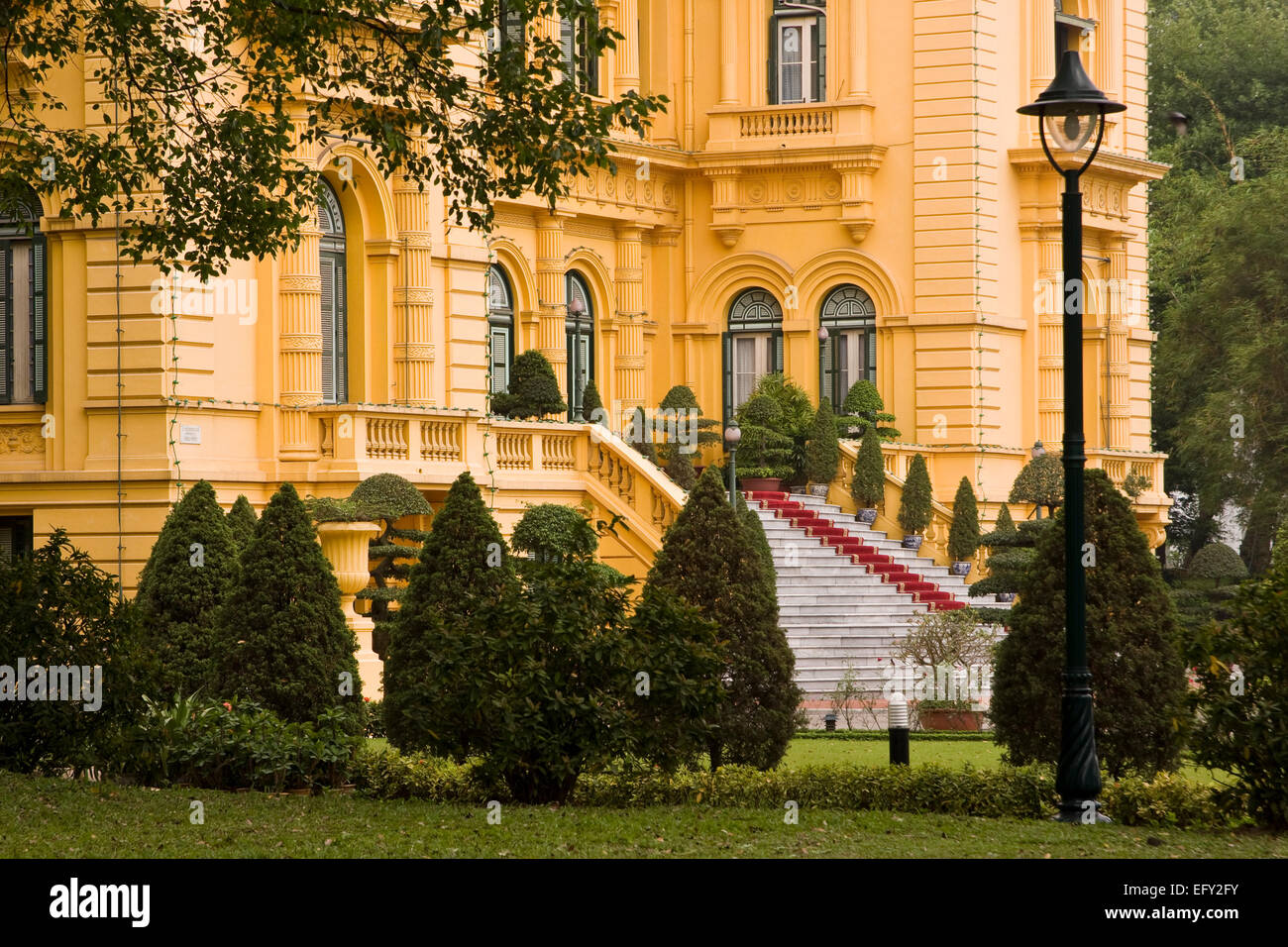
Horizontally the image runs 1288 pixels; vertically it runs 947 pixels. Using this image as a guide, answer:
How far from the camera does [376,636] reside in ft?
78.1

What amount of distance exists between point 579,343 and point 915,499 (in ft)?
20.6

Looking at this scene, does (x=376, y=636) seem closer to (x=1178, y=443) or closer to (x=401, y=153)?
(x=401, y=153)

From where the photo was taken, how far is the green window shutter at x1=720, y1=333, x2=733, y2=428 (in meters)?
36.4

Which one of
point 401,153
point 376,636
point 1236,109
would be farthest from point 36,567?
point 1236,109

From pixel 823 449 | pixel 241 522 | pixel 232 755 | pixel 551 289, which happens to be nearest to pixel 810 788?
pixel 232 755

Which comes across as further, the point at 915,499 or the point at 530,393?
the point at 915,499

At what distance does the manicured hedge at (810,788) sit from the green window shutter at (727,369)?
21.8m

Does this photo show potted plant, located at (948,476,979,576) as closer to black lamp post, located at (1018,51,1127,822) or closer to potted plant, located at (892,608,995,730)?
potted plant, located at (892,608,995,730)

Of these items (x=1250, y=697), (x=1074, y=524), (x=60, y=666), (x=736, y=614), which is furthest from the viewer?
Answer: (x=736, y=614)

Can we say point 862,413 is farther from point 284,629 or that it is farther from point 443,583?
point 284,629

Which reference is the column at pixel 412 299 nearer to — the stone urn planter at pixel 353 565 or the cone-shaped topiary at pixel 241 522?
the stone urn planter at pixel 353 565

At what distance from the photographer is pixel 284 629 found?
55.5 ft

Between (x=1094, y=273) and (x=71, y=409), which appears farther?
(x=1094, y=273)
